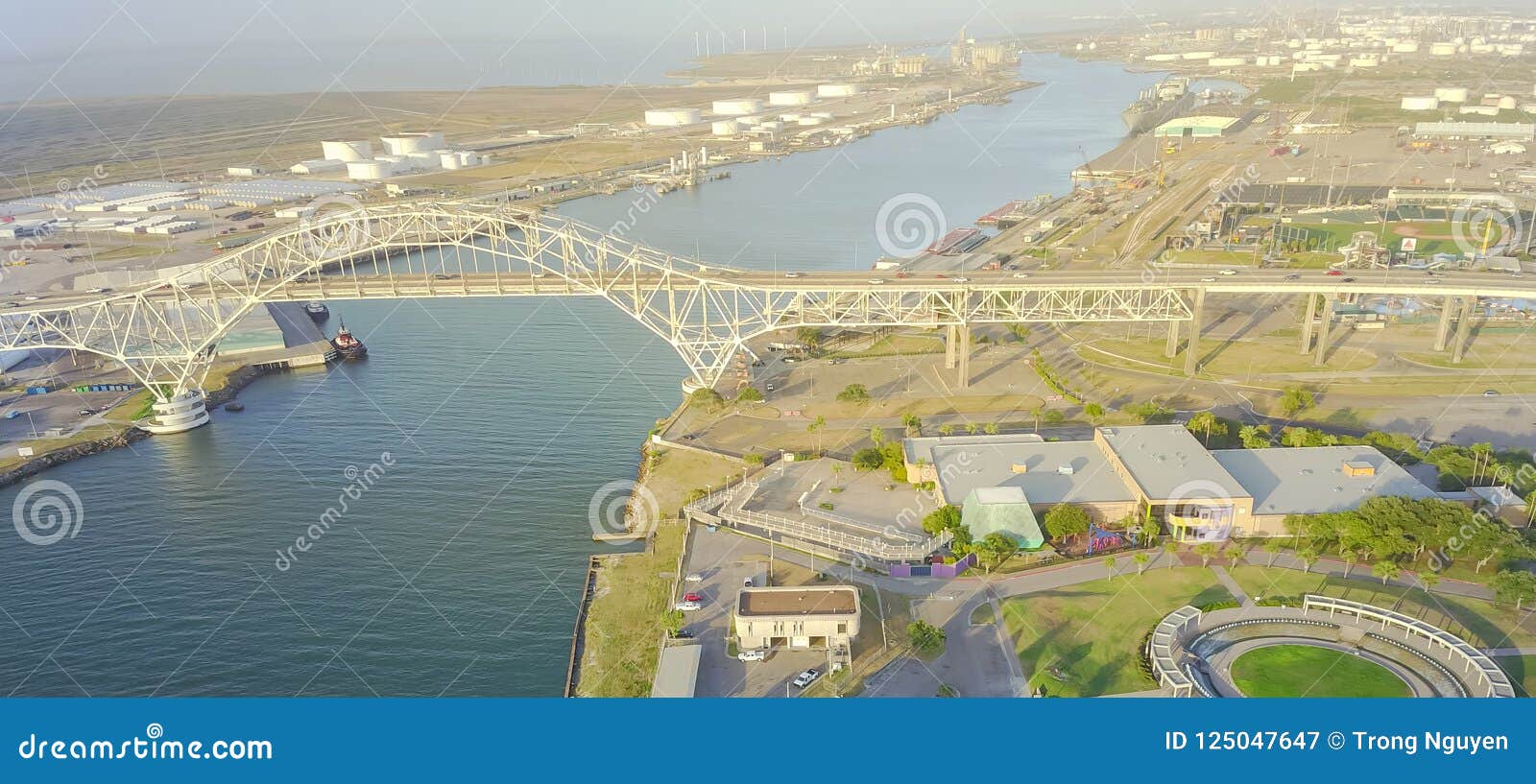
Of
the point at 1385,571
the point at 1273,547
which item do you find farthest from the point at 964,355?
the point at 1385,571

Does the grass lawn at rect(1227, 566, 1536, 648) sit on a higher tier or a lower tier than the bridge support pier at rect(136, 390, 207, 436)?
lower

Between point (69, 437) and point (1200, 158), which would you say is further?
point (1200, 158)

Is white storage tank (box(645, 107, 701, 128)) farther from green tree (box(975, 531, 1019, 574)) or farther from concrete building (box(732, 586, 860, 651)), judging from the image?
concrete building (box(732, 586, 860, 651))

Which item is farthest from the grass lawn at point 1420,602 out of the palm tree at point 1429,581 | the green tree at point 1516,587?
the green tree at point 1516,587

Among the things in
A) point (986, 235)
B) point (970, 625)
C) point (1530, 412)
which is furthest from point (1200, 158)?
point (970, 625)

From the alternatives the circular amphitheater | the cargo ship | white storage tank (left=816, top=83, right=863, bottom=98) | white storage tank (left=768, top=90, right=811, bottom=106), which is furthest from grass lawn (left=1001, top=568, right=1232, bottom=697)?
white storage tank (left=816, top=83, right=863, bottom=98)

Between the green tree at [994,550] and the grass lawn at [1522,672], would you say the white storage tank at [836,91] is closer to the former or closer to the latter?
the green tree at [994,550]

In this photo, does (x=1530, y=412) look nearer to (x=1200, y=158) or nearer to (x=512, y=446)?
(x=512, y=446)
